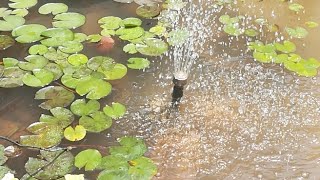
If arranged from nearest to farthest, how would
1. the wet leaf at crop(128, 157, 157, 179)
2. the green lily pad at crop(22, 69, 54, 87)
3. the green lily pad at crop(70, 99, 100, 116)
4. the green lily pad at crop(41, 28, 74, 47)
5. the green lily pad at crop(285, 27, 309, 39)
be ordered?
the wet leaf at crop(128, 157, 157, 179)
the green lily pad at crop(70, 99, 100, 116)
the green lily pad at crop(22, 69, 54, 87)
the green lily pad at crop(41, 28, 74, 47)
the green lily pad at crop(285, 27, 309, 39)

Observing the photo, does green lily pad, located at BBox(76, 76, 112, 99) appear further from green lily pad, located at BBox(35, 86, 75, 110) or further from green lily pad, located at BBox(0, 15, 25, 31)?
green lily pad, located at BBox(0, 15, 25, 31)

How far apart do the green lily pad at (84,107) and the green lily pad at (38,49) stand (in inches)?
17.4

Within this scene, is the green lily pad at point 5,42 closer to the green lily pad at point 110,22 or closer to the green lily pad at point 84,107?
the green lily pad at point 110,22

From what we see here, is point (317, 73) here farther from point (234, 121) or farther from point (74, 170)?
point (74, 170)

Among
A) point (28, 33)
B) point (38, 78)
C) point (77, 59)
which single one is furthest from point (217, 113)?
point (28, 33)

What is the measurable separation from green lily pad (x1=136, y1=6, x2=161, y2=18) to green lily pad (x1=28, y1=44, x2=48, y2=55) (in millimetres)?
660

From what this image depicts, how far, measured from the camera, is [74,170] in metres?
1.99

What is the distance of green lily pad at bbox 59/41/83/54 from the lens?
101 inches

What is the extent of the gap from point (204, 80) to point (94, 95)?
595 mm

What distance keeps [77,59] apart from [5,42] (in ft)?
1.47

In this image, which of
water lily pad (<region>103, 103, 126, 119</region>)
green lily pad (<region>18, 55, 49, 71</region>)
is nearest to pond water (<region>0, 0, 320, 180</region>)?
water lily pad (<region>103, 103, 126, 119</region>)

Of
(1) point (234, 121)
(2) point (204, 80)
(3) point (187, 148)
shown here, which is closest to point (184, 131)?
(3) point (187, 148)

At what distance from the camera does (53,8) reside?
288 centimetres

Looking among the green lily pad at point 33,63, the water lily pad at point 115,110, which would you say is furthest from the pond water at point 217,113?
the green lily pad at point 33,63
